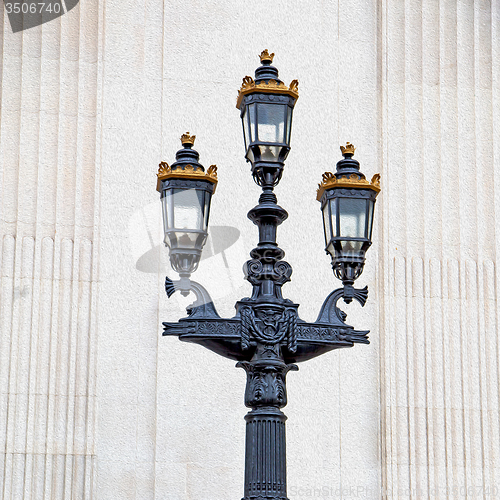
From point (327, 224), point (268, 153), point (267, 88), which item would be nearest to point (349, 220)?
point (327, 224)

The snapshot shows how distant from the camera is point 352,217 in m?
Result: 7.67

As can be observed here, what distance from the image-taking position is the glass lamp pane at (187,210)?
740 centimetres

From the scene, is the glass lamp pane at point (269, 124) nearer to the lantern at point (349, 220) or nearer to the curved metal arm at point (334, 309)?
the lantern at point (349, 220)

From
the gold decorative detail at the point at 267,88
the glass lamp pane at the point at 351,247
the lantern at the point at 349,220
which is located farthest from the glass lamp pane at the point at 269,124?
the glass lamp pane at the point at 351,247

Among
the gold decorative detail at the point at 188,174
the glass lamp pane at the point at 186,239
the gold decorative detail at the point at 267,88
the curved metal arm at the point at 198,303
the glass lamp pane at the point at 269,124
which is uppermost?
the gold decorative detail at the point at 267,88

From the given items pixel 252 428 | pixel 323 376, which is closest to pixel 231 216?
pixel 323 376

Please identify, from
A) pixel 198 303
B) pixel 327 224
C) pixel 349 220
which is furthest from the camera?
pixel 327 224

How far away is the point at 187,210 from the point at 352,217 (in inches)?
47.5

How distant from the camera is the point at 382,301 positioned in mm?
11305

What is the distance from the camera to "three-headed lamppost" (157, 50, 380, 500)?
23.4 ft

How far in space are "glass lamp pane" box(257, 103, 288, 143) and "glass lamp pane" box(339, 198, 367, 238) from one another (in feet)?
2.17

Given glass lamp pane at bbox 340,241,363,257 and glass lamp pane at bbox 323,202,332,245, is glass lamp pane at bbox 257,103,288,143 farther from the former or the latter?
glass lamp pane at bbox 340,241,363,257

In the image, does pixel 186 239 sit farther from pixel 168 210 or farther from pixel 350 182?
pixel 350 182

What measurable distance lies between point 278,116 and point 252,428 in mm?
2183
